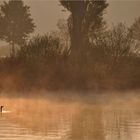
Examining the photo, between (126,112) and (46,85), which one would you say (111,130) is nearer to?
(126,112)

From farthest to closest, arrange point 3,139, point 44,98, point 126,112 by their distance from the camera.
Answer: point 44,98 → point 126,112 → point 3,139

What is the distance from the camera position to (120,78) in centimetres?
3066

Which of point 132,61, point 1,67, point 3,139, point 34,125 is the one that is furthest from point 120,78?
point 3,139

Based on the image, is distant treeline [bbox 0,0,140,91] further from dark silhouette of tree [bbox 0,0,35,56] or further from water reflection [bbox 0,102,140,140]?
dark silhouette of tree [bbox 0,0,35,56]

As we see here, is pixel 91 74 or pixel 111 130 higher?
pixel 91 74

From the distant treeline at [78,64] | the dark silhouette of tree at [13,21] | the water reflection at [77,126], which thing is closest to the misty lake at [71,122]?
the water reflection at [77,126]

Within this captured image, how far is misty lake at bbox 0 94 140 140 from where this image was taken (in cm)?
1323

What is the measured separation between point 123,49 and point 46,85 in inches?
214

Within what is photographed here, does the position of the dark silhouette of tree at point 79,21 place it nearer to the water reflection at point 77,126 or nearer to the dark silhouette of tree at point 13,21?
the water reflection at point 77,126

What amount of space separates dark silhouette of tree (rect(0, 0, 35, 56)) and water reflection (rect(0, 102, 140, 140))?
67.5m

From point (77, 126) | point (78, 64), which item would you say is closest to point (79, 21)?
point (78, 64)

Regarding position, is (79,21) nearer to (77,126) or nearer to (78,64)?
(78,64)

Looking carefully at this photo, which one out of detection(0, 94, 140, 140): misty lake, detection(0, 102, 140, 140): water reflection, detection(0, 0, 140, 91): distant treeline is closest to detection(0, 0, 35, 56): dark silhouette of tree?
detection(0, 0, 140, 91): distant treeline

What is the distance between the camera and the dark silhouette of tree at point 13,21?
3420 inches
